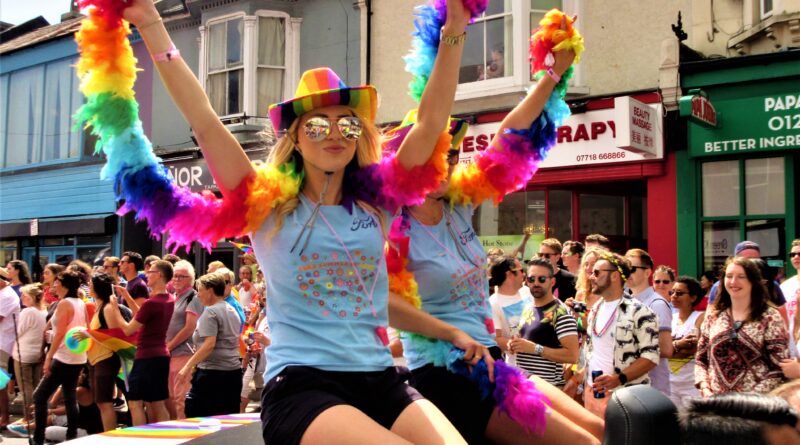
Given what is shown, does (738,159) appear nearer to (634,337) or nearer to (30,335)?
(634,337)

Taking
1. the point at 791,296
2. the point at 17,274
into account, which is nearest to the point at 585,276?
the point at 791,296

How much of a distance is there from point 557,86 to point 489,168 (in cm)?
46

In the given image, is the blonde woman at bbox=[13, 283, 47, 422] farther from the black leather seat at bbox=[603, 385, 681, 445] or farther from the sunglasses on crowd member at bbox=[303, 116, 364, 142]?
the black leather seat at bbox=[603, 385, 681, 445]

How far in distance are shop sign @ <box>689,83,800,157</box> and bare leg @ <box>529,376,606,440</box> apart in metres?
8.16

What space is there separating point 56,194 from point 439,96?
18594 mm

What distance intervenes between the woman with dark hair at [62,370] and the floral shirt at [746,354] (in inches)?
241

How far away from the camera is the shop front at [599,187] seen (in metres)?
11.0

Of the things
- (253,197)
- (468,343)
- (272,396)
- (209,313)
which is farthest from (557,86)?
(209,313)

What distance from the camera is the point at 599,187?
12.1m

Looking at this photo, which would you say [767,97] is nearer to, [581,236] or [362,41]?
[581,236]

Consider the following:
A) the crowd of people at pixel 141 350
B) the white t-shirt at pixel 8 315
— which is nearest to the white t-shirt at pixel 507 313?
the crowd of people at pixel 141 350

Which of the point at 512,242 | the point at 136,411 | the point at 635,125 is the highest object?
the point at 635,125

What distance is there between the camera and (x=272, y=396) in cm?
243

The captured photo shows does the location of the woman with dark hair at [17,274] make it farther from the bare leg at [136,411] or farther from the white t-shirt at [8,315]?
the bare leg at [136,411]
